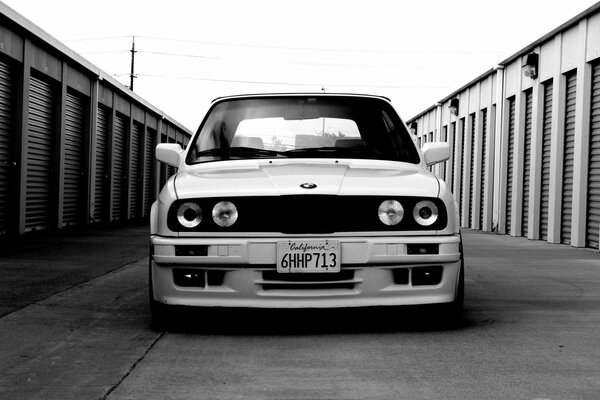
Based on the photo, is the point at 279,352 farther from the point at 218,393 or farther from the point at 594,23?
the point at 594,23

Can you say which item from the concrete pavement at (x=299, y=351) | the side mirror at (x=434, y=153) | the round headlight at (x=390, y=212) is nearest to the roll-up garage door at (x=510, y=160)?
the concrete pavement at (x=299, y=351)

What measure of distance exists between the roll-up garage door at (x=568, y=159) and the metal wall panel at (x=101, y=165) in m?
12.2

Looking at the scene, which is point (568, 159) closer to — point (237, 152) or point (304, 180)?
point (237, 152)

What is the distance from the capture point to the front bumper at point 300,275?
17.2 ft

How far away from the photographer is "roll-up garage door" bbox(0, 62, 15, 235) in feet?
53.7

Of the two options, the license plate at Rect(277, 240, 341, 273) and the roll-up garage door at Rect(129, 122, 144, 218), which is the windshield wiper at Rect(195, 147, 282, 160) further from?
the roll-up garage door at Rect(129, 122, 144, 218)

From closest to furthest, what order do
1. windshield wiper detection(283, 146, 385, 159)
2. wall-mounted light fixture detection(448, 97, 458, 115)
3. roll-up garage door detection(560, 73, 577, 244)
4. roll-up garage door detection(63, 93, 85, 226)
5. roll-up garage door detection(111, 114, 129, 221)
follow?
windshield wiper detection(283, 146, 385, 159)
roll-up garage door detection(560, 73, 577, 244)
roll-up garage door detection(63, 93, 85, 226)
roll-up garage door detection(111, 114, 129, 221)
wall-mounted light fixture detection(448, 97, 458, 115)

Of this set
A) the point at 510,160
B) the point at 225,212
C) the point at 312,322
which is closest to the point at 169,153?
the point at 225,212

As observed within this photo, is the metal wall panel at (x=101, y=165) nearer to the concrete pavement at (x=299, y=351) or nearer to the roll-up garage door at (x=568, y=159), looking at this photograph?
the roll-up garage door at (x=568, y=159)

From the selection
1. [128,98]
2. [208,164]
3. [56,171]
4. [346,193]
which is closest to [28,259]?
[208,164]

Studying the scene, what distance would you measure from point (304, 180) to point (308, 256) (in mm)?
482

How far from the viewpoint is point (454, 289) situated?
545 centimetres

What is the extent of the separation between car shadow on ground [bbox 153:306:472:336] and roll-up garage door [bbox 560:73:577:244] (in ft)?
38.3

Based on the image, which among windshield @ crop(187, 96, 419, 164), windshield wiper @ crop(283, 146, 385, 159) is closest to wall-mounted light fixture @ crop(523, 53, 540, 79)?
windshield @ crop(187, 96, 419, 164)
